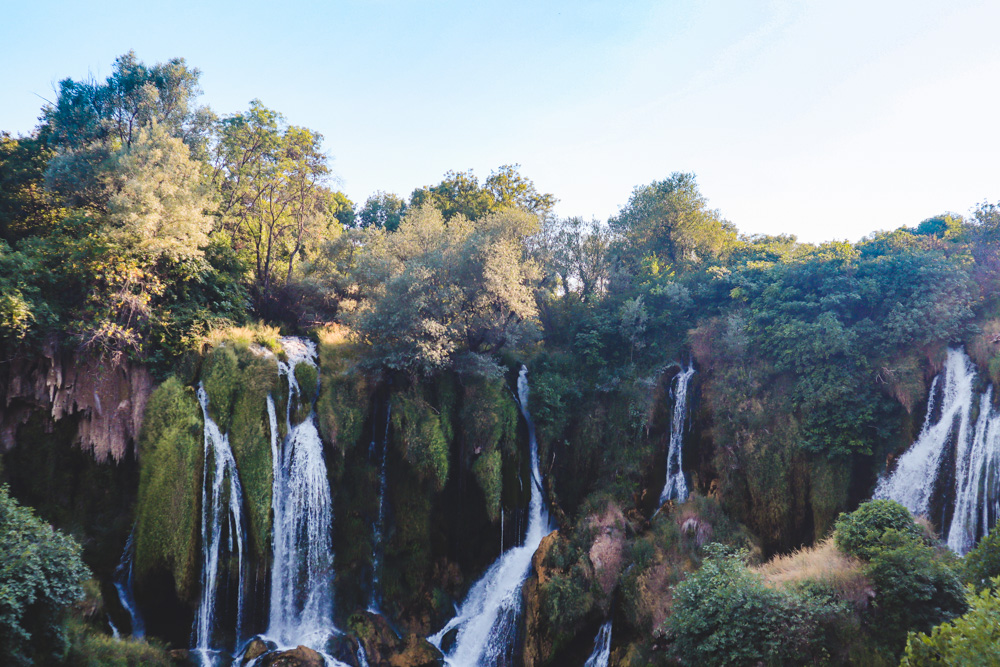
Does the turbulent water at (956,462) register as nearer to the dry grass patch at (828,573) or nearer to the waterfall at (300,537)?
the dry grass patch at (828,573)

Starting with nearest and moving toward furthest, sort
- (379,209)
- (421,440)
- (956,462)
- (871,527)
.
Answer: (871,527)
(956,462)
(421,440)
(379,209)

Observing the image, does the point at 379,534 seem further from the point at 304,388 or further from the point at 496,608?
the point at 304,388

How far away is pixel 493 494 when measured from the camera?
1633 centimetres

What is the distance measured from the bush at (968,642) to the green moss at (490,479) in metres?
11.3

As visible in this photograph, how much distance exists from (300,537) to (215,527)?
7.43 feet

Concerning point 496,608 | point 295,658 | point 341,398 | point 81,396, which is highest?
point 81,396

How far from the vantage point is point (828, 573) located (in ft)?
34.6

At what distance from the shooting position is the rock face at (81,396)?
11719 mm

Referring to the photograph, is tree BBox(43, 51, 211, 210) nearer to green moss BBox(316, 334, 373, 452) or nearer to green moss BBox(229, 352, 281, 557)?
green moss BBox(229, 352, 281, 557)

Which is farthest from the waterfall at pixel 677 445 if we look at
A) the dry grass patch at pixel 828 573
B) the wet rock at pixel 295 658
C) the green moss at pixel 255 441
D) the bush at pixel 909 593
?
the green moss at pixel 255 441

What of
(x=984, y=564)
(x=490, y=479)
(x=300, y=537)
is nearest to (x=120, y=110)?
(x=300, y=537)

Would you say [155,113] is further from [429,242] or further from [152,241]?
[429,242]

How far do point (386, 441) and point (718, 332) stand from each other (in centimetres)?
1496

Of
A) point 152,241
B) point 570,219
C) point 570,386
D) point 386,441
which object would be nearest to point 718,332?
point 570,386
